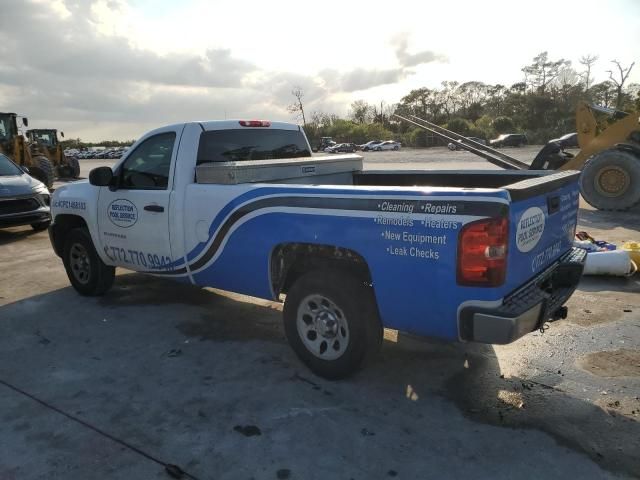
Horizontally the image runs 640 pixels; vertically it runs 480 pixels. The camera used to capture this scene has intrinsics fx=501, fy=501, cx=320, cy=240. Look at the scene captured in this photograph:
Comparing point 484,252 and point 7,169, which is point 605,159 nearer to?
point 484,252

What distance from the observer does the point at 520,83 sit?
7238 cm

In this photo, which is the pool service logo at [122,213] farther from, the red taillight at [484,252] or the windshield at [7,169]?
the windshield at [7,169]

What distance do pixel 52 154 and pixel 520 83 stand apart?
6707 centimetres

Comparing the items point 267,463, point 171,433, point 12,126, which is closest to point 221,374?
point 171,433

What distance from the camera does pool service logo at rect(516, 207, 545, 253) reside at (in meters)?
2.97

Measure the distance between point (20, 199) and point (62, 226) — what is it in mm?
4087

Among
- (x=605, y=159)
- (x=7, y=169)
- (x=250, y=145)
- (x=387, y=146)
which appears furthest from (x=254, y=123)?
(x=387, y=146)

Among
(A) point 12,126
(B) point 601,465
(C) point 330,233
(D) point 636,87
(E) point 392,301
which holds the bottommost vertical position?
(B) point 601,465

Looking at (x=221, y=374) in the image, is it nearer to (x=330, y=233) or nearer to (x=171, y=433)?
(x=171, y=433)

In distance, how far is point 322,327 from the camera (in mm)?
3707

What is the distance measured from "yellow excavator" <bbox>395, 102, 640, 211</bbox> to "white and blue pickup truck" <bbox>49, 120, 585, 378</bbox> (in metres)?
5.28

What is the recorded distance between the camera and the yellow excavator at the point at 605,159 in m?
10.0

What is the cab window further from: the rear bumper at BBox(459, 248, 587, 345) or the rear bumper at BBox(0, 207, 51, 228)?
the rear bumper at BBox(0, 207, 51, 228)

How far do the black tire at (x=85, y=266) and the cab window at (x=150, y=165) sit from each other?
3.28 feet
